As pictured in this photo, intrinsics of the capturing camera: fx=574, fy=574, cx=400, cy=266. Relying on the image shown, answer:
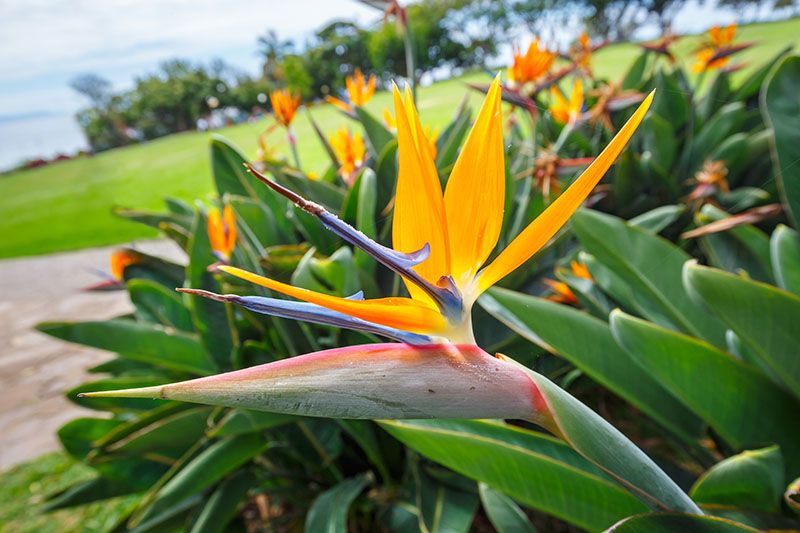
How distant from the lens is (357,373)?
7.9 inches

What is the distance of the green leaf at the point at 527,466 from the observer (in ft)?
1.59

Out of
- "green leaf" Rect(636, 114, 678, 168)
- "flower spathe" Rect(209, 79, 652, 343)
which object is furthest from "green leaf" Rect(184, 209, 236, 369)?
"green leaf" Rect(636, 114, 678, 168)

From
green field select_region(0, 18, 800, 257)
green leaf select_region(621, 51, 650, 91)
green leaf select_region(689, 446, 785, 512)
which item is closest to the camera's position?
green leaf select_region(689, 446, 785, 512)

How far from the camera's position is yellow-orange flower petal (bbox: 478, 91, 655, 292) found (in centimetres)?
20

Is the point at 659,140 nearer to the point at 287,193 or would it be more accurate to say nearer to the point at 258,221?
the point at 258,221

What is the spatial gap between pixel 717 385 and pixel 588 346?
0.41 ft

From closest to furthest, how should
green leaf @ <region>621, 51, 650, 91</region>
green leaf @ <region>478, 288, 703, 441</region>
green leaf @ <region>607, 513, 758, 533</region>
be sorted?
green leaf @ <region>607, 513, 758, 533</region> < green leaf @ <region>478, 288, 703, 441</region> < green leaf @ <region>621, 51, 650, 91</region>

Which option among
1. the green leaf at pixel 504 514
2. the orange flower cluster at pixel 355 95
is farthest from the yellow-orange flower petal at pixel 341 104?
the green leaf at pixel 504 514

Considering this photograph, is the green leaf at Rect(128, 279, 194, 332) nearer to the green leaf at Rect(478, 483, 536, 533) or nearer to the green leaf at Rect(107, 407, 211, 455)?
the green leaf at Rect(107, 407, 211, 455)

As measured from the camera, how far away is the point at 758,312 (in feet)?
1.72

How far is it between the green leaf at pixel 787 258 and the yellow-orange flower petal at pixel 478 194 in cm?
53

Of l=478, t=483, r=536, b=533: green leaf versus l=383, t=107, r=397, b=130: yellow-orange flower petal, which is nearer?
l=478, t=483, r=536, b=533: green leaf

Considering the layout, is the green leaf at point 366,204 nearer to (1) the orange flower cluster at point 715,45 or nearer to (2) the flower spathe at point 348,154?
(2) the flower spathe at point 348,154

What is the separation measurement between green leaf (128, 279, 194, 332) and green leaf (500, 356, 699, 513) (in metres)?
0.79
